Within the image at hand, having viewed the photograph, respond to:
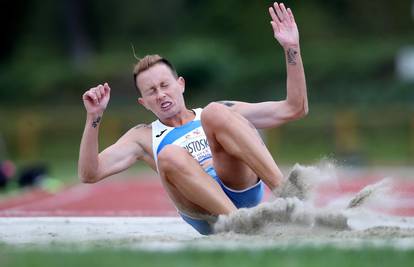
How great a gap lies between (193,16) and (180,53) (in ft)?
22.4

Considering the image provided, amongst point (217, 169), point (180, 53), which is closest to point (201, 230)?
point (217, 169)

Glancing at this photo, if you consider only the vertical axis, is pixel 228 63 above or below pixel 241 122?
above

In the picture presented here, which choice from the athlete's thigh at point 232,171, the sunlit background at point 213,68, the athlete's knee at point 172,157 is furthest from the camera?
the sunlit background at point 213,68

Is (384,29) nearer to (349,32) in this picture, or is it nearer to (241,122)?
(349,32)

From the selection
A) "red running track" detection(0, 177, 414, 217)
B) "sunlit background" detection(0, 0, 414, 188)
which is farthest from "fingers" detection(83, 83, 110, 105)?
"sunlit background" detection(0, 0, 414, 188)

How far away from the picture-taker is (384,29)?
1522 inches

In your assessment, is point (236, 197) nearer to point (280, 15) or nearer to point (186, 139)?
point (186, 139)

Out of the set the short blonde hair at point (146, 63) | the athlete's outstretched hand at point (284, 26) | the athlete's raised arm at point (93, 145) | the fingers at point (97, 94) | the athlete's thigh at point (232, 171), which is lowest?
the athlete's thigh at point (232, 171)

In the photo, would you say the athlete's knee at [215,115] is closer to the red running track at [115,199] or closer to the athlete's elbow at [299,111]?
the athlete's elbow at [299,111]

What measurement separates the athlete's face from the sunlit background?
12.6 m

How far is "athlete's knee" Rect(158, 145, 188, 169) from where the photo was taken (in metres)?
5.94

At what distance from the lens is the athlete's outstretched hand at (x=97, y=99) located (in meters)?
6.27

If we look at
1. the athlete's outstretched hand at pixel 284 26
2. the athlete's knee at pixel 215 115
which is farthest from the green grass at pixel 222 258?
the athlete's outstretched hand at pixel 284 26

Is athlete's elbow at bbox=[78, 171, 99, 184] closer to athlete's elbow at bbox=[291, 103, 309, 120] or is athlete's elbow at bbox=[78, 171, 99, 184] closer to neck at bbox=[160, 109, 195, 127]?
neck at bbox=[160, 109, 195, 127]
